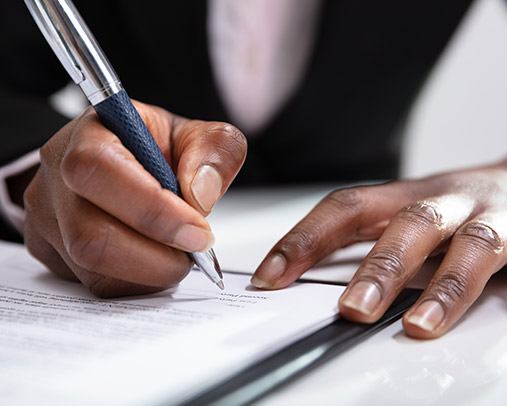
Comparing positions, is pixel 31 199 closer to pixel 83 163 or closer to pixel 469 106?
pixel 83 163

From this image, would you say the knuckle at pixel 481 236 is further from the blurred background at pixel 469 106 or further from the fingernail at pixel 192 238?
the blurred background at pixel 469 106

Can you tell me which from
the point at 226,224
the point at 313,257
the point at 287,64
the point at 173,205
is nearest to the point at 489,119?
the point at 287,64

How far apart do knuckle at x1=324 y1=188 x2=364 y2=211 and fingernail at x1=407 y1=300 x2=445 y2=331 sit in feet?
0.49

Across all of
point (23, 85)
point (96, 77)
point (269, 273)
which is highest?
point (96, 77)

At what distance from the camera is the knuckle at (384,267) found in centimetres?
45

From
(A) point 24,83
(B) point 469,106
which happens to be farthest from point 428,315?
(B) point 469,106

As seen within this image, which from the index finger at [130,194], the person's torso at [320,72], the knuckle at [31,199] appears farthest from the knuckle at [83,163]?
the person's torso at [320,72]

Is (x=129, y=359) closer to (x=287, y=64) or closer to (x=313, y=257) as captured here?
(x=313, y=257)

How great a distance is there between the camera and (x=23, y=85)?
1.14m

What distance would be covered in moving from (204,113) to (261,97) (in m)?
0.09

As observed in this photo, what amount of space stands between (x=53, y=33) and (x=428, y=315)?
0.90 ft

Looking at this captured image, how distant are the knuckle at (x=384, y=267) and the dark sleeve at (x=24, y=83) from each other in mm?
398

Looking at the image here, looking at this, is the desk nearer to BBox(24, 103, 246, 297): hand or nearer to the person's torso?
BBox(24, 103, 246, 297): hand

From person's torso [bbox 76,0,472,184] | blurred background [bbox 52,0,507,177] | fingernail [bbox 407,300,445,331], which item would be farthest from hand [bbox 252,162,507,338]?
blurred background [bbox 52,0,507,177]
